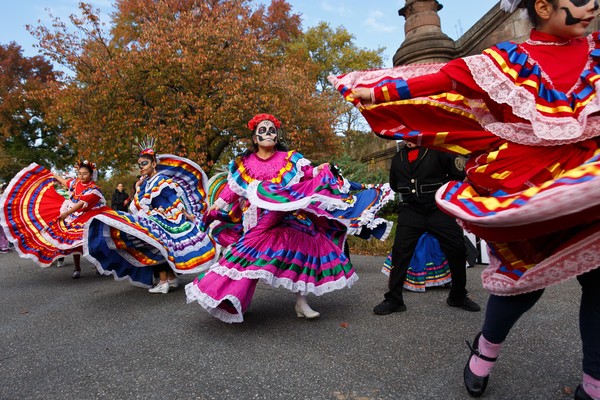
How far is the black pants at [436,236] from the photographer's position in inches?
146

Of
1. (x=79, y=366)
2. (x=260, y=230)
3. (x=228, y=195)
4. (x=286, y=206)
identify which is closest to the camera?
(x=79, y=366)

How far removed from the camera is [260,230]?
3.57m

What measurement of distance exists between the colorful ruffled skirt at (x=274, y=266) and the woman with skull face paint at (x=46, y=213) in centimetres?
285

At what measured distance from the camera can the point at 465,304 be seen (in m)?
3.68

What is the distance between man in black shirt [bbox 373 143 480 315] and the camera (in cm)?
370

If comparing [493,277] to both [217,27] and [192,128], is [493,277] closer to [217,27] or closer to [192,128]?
[192,128]

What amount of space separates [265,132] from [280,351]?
1.90 m

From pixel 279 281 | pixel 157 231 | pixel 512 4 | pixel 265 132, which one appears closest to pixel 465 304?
pixel 279 281

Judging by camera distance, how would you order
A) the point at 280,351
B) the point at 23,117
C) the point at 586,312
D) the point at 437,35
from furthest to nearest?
the point at 23,117
the point at 437,35
the point at 280,351
the point at 586,312

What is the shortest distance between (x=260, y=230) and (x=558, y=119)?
7.85 ft

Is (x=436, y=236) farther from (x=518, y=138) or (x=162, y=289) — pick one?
(x=162, y=289)

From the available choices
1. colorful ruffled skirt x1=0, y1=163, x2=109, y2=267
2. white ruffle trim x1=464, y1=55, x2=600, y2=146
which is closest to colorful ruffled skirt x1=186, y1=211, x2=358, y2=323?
white ruffle trim x1=464, y1=55, x2=600, y2=146

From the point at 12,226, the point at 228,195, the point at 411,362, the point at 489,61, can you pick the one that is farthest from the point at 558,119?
the point at 12,226

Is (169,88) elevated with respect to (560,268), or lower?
elevated
